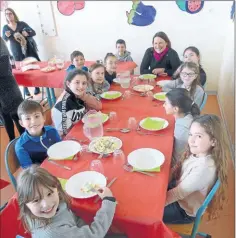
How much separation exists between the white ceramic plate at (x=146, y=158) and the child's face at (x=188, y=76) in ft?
3.80

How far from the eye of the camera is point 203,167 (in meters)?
1.45

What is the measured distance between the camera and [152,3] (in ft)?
13.7

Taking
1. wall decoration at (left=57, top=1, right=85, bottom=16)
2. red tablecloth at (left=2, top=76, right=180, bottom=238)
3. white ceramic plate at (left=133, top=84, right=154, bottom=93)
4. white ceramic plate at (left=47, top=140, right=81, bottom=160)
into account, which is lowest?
red tablecloth at (left=2, top=76, right=180, bottom=238)

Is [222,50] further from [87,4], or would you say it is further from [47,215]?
[47,215]

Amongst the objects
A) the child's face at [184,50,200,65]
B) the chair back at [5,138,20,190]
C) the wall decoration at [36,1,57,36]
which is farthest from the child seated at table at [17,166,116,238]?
the wall decoration at [36,1,57,36]

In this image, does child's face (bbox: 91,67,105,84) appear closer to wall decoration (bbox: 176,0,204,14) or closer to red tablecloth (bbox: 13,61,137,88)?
red tablecloth (bbox: 13,61,137,88)

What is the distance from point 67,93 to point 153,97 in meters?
0.84

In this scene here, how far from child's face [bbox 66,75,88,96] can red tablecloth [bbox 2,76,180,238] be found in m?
0.43

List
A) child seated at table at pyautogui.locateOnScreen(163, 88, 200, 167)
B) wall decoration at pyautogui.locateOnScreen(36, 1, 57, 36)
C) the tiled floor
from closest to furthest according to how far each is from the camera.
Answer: child seated at table at pyautogui.locateOnScreen(163, 88, 200, 167) < the tiled floor < wall decoration at pyautogui.locateOnScreen(36, 1, 57, 36)

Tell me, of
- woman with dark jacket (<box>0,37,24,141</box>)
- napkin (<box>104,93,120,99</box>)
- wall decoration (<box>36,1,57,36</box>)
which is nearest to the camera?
A: napkin (<box>104,93,120,99</box>)

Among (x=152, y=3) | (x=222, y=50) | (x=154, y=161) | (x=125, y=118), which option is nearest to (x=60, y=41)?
(x=152, y=3)

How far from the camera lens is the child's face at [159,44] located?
3342mm

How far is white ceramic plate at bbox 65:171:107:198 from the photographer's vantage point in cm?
134

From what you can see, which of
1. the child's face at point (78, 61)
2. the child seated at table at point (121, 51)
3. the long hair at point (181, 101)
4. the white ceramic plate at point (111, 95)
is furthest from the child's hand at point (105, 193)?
the child seated at table at point (121, 51)
